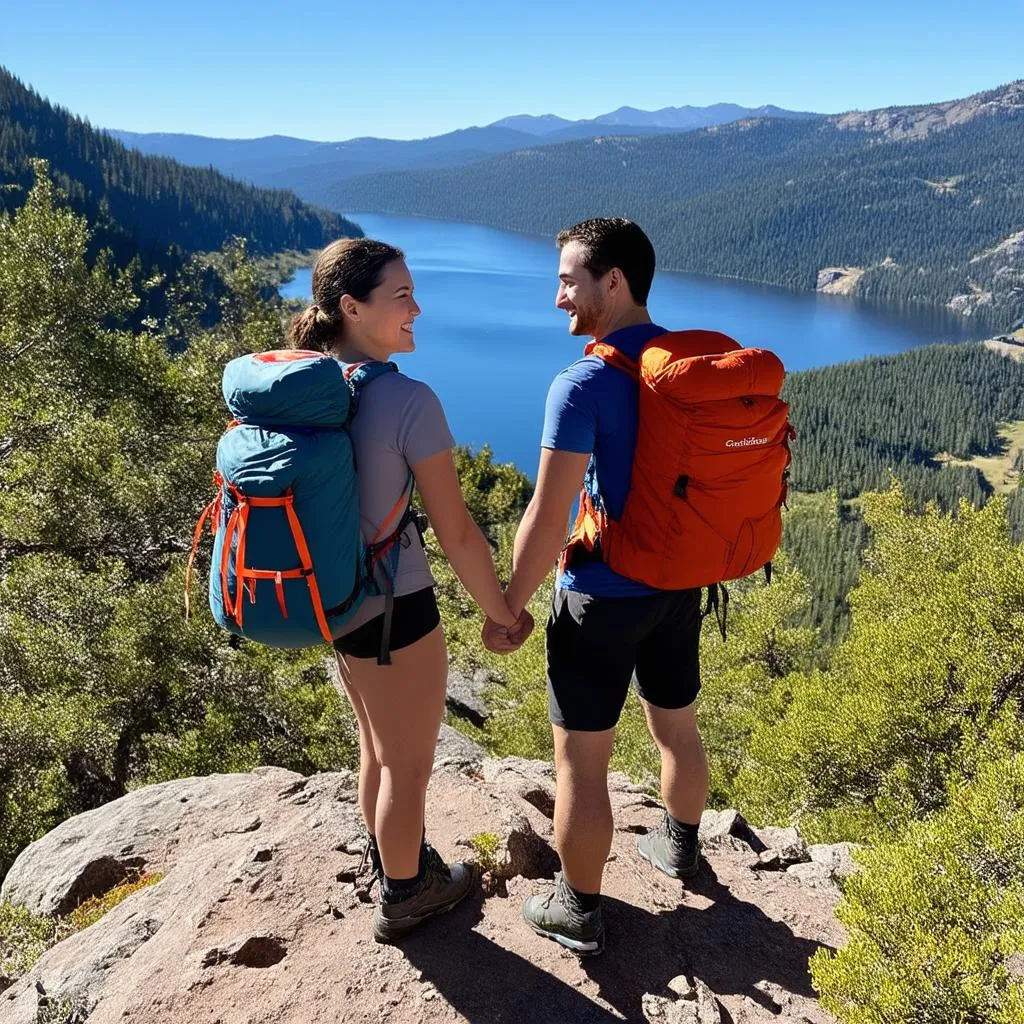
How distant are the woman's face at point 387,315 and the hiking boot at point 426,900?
2.05 meters

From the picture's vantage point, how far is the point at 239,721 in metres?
8.53

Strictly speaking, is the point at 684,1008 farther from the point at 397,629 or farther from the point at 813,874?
the point at 397,629

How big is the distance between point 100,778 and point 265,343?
400 inches

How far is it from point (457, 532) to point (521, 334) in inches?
4810

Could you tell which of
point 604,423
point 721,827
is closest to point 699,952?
Answer: point 721,827

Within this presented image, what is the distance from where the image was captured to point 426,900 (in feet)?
9.96

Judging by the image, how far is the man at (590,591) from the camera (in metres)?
2.56

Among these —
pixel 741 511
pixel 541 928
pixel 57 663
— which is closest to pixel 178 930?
pixel 541 928

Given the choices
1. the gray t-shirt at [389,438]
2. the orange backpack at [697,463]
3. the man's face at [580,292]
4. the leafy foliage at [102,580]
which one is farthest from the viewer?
the leafy foliage at [102,580]

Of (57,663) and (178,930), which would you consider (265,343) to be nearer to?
(57,663)

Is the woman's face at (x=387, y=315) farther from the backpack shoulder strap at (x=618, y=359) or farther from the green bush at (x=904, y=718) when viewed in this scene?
the green bush at (x=904, y=718)

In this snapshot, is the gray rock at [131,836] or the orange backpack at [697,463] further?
the gray rock at [131,836]

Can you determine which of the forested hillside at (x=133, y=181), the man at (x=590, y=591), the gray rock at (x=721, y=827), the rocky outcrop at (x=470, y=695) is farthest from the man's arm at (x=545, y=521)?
the forested hillside at (x=133, y=181)

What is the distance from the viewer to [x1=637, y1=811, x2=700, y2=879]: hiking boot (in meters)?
3.61
